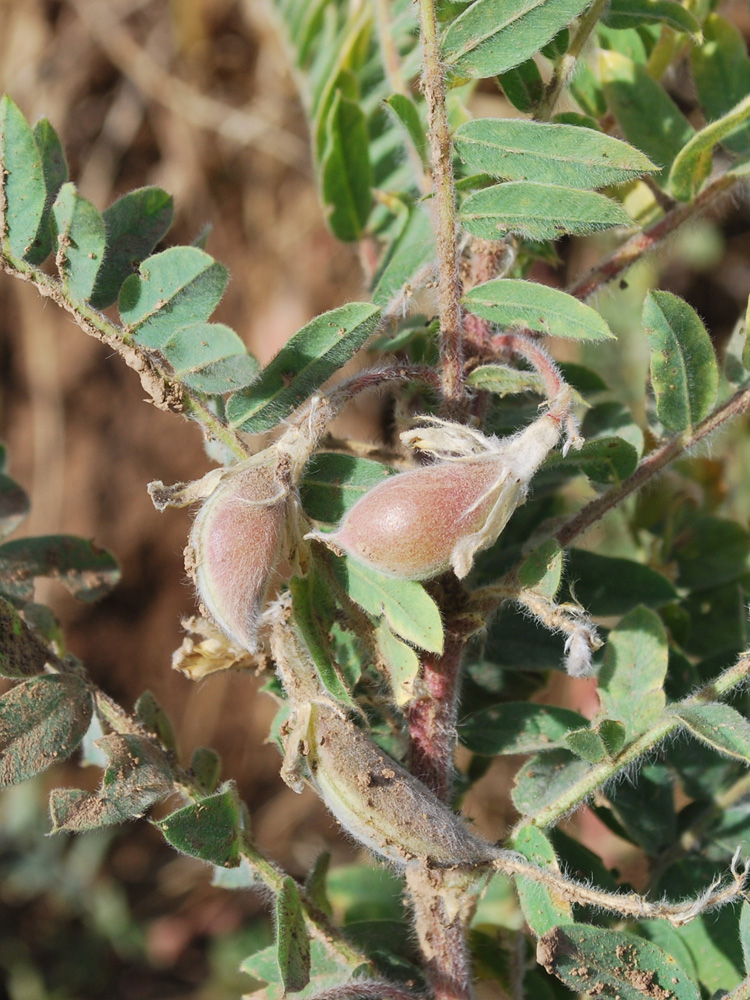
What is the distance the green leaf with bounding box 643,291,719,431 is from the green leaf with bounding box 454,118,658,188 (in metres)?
0.15

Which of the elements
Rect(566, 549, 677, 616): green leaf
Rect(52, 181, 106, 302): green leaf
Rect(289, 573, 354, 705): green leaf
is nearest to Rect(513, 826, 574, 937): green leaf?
Rect(289, 573, 354, 705): green leaf

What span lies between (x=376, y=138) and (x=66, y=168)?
717 mm

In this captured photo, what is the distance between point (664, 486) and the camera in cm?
163

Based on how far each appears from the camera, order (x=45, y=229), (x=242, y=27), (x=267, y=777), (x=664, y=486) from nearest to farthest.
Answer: (x=45, y=229) → (x=664, y=486) → (x=267, y=777) → (x=242, y=27)

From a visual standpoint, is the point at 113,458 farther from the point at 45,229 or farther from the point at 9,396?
the point at 45,229

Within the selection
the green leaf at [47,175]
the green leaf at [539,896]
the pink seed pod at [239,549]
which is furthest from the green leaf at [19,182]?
the green leaf at [539,896]

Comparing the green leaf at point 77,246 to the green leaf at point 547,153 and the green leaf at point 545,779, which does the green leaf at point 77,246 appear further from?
the green leaf at point 545,779

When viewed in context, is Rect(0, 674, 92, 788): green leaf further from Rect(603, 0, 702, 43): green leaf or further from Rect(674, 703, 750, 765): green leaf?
Rect(603, 0, 702, 43): green leaf

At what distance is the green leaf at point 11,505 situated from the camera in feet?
4.31

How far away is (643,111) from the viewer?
1.25 m

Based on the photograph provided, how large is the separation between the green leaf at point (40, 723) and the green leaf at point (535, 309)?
1.97ft

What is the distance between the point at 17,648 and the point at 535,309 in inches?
26.2

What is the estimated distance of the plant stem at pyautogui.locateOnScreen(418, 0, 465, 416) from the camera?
934 millimetres

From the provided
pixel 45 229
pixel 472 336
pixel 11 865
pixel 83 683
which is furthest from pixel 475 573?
pixel 11 865
